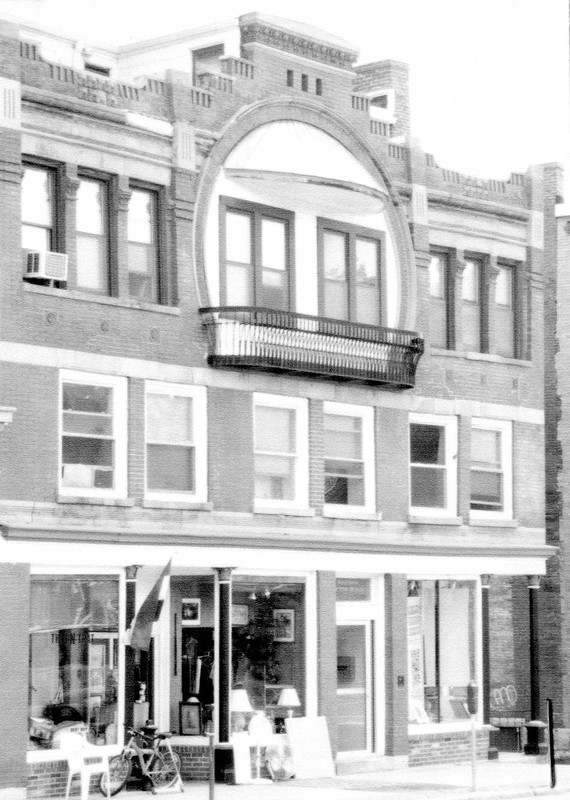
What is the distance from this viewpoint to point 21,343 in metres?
26.5

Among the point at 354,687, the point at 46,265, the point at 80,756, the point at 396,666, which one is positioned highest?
the point at 46,265

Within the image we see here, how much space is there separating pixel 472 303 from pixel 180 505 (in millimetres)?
8905

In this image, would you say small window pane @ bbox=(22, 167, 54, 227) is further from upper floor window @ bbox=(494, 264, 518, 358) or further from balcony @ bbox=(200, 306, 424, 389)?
upper floor window @ bbox=(494, 264, 518, 358)

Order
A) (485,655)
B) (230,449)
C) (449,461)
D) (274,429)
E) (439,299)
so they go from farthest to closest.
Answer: (439,299)
(449,461)
(485,655)
(274,429)
(230,449)

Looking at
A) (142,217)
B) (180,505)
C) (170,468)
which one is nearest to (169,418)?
(170,468)

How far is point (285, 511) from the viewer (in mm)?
30219

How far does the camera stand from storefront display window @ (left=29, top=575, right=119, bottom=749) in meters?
26.5

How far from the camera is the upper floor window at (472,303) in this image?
34469 millimetres

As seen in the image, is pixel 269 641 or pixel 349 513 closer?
pixel 269 641

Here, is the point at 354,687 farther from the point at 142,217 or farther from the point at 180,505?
the point at 142,217

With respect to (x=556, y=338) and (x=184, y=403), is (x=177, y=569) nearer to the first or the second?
(x=184, y=403)

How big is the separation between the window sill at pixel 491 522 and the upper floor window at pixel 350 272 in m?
4.56

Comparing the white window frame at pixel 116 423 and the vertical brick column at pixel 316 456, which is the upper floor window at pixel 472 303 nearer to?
the vertical brick column at pixel 316 456

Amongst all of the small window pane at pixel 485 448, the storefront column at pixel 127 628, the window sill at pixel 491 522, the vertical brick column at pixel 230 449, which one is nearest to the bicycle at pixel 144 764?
the storefront column at pixel 127 628
